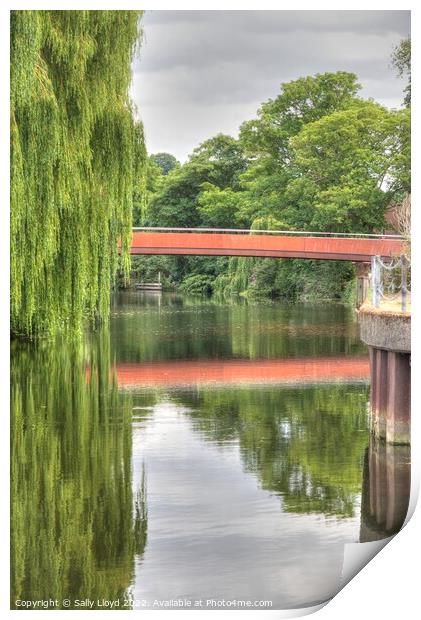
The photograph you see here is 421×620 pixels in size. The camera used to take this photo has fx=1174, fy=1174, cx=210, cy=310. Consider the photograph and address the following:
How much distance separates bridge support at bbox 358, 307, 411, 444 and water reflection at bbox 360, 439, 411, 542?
0.33 feet

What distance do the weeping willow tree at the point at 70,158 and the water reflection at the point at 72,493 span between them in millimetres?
839

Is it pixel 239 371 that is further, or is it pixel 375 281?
pixel 239 371

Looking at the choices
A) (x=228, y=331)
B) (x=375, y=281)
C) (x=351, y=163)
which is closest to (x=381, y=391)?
(x=375, y=281)

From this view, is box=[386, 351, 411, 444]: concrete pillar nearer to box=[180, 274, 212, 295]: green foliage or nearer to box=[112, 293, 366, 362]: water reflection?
box=[180, 274, 212, 295]: green foliage

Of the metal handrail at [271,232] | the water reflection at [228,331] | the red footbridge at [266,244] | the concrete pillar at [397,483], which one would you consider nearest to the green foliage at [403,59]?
the metal handrail at [271,232]

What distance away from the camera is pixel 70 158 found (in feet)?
23.5

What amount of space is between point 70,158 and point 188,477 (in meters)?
2.06

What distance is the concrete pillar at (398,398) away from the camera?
712cm

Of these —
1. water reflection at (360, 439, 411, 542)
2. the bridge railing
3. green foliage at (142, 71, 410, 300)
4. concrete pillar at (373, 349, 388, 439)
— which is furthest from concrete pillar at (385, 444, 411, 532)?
green foliage at (142, 71, 410, 300)

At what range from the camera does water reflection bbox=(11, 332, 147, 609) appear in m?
5.36

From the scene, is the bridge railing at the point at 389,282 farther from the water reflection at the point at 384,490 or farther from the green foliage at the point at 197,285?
the green foliage at the point at 197,285

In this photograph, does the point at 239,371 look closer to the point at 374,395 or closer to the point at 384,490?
the point at 374,395
